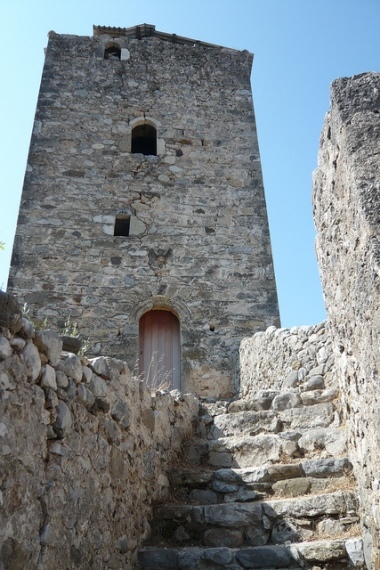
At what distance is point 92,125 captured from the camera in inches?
405

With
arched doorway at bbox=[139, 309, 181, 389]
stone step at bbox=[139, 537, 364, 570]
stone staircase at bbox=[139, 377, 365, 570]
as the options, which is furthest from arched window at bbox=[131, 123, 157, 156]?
stone step at bbox=[139, 537, 364, 570]

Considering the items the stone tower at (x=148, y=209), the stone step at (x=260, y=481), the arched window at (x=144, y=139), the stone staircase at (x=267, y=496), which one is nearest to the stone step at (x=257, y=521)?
the stone staircase at (x=267, y=496)

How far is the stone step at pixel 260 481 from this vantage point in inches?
164

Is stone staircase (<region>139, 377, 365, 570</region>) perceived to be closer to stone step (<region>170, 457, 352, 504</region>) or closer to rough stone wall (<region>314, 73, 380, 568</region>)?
stone step (<region>170, 457, 352, 504</region>)

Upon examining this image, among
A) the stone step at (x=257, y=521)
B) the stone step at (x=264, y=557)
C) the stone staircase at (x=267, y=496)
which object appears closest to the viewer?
the stone step at (x=264, y=557)

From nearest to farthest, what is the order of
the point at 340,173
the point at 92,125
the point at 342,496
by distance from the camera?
the point at 340,173 < the point at 342,496 < the point at 92,125

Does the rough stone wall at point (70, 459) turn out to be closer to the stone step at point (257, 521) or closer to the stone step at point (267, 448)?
the stone step at point (257, 521)

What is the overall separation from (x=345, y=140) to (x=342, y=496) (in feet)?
7.67

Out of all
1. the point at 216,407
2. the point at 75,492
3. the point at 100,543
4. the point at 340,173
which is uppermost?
the point at 340,173

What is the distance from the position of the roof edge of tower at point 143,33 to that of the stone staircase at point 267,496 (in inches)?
351

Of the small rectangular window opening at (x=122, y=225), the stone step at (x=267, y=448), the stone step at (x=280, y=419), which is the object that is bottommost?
the stone step at (x=267, y=448)

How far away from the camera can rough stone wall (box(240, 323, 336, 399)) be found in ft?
17.7

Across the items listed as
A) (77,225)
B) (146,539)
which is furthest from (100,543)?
(77,225)

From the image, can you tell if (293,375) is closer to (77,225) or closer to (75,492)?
(75,492)
